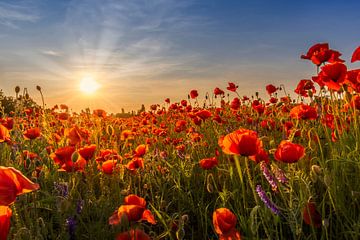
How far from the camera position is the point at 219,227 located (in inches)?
61.0

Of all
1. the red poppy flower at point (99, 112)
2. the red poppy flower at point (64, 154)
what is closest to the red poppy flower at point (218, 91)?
the red poppy flower at point (99, 112)

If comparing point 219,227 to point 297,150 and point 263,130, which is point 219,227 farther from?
Result: point 263,130

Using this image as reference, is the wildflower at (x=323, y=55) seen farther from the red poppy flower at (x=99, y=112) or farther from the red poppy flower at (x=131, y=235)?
the red poppy flower at (x=99, y=112)

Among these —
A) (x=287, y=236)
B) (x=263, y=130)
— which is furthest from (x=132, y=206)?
(x=263, y=130)

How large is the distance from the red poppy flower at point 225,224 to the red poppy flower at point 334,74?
4.49 feet

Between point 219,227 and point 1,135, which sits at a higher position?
point 1,135

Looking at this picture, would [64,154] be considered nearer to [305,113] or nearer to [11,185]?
[11,185]

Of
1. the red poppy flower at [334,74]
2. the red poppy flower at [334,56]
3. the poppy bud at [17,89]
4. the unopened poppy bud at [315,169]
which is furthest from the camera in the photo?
the poppy bud at [17,89]

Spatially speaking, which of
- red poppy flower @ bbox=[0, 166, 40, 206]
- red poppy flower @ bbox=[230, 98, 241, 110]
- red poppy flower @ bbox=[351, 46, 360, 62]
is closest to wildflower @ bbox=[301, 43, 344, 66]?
red poppy flower @ bbox=[351, 46, 360, 62]

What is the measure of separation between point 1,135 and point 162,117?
6.61 metres

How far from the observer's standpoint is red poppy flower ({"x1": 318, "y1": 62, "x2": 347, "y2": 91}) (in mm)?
2451

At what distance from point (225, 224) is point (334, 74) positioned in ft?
4.75

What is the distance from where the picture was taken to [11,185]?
3.90ft

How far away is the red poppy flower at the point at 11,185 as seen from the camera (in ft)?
3.86
